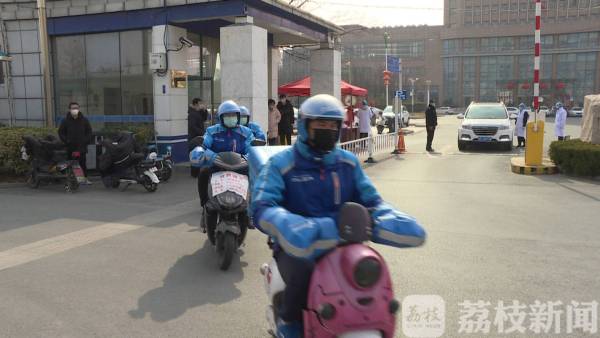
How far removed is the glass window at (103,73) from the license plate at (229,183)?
31.5 ft


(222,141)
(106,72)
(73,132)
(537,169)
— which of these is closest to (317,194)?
(222,141)

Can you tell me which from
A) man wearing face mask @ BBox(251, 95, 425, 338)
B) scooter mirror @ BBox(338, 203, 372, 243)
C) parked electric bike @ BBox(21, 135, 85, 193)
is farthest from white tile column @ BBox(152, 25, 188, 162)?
scooter mirror @ BBox(338, 203, 372, 243)

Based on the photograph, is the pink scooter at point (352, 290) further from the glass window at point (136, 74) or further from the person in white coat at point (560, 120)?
the person in white coat at point (560, 120)

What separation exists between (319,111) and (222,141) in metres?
3.65

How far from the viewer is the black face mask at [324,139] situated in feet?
9.57

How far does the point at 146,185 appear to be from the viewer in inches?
393

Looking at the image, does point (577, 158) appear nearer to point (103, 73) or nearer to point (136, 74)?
point (136, 74)

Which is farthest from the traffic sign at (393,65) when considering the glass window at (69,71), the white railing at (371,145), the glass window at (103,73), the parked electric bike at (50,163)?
the parked electric bike at (50,163)

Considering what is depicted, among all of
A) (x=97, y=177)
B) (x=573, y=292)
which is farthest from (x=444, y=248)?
(x=97, y=177)

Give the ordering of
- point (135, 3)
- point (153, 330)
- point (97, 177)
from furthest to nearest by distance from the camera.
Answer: point (135, 3), point (97, 177), point (153, 330)

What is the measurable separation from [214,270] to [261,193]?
2.71 meters

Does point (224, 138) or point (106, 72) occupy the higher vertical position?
point (106, 72)

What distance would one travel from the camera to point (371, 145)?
1470 centimetres

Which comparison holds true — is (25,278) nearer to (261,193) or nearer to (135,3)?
(261,193)
